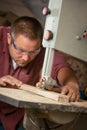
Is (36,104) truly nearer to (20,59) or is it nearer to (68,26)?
(68,26)

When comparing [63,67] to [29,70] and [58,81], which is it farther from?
[29,70]

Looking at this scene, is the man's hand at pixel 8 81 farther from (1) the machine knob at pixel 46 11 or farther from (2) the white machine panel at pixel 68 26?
(1) the machine knob at pixel 46 11

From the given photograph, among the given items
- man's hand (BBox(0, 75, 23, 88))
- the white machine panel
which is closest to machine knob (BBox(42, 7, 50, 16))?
the white machine panel

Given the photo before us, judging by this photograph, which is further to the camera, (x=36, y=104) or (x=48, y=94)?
(x=48, y=94)

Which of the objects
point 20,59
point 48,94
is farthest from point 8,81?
point 20,59

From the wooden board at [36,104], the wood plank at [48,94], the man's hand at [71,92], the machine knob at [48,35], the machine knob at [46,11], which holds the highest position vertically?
the machine knob at [46,11]

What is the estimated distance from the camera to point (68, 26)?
1306 millimetres

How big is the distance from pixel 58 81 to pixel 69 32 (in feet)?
1.44

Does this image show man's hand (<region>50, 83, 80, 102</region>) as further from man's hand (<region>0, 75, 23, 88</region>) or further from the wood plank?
man's hand (<region>0, 75, 23, 88</region>)

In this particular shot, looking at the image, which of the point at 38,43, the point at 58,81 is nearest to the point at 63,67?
the point at 58,81

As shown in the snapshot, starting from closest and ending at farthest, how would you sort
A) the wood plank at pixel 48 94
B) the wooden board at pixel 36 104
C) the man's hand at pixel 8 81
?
the wooden board at pixel 36 104
the wood plank at pixel 48 94
the man's hand at pixel 8 81

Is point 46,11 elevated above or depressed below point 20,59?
above

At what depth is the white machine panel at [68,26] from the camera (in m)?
1.26

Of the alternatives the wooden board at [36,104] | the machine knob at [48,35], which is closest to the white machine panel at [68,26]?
the machine knob at [48,35]
